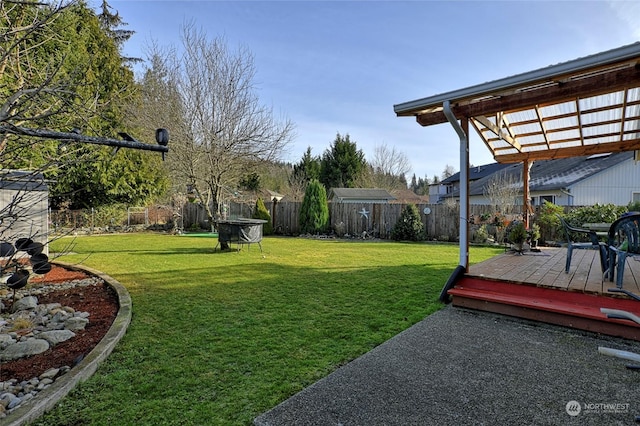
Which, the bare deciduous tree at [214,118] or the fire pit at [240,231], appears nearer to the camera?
the fire pit at [240,231]

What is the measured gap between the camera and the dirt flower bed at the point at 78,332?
241cm

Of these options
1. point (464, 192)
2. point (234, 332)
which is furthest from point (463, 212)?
point (234, 332)

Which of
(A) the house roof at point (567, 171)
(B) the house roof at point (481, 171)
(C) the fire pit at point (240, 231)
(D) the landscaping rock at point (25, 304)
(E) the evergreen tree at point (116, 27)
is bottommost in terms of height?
(D) the landscaping rock at point (25, 304)

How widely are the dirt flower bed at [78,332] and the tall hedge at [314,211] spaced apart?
29.8ft

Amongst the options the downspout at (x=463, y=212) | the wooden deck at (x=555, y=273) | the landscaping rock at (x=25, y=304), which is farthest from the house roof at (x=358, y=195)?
the landscaping rock at (x=25, y=304)

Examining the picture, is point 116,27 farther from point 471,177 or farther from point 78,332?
point 471,177

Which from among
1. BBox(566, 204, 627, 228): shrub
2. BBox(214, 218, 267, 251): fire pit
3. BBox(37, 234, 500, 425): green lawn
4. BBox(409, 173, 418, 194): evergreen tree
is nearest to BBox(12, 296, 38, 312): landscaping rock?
BBox(37, 234, 500, 425): green lawn

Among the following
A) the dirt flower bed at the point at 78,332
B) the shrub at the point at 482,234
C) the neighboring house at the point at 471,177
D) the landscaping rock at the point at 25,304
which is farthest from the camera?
the neighboring house at the point at 471,177

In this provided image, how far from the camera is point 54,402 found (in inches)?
76.8

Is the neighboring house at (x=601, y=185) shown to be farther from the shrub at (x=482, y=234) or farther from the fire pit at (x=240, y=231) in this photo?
the fire pit at (x=240, y=231)

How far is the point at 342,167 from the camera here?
27.1 m

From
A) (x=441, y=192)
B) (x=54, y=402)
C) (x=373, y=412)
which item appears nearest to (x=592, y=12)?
(x=373, y=412)

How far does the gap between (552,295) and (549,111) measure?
3.40 m

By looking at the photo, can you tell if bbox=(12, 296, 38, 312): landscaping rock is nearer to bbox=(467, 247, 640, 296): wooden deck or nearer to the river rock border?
the river rock border
